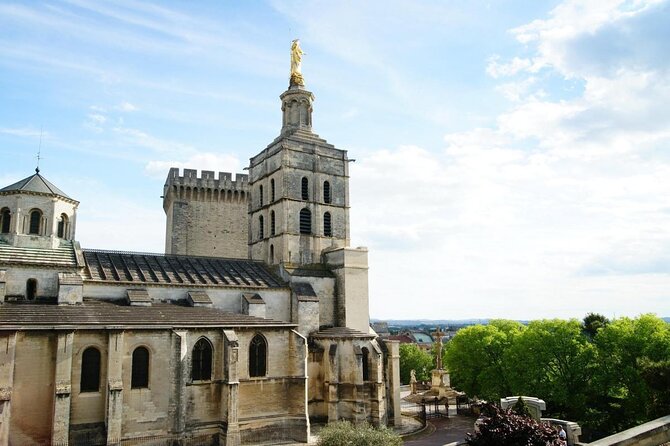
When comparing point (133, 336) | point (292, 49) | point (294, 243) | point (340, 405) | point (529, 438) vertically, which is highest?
point (292, 49)

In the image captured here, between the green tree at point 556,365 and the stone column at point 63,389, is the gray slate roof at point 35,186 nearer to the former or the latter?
the stone column at point 63,389

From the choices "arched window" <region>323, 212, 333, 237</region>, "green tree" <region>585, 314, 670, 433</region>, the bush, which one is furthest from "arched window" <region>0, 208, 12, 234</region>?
"green tree" <region>585, 314, 670, 433</region>

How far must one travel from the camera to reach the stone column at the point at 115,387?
24953 millimetres

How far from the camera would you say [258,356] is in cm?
3114

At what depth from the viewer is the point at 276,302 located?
122 ft

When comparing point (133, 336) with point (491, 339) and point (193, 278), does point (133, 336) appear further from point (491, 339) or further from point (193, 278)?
point (491, 339)

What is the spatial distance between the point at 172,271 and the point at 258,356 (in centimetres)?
891

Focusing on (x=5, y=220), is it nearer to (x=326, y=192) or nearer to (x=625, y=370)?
(x=326, y=192)

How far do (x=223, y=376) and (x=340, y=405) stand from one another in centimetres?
915

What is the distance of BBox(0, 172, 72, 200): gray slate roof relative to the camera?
106 ft

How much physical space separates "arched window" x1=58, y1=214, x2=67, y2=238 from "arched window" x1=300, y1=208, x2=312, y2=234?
16554mm

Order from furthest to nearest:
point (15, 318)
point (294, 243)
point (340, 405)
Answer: point (294, 243)
point (340, 405)
point (15, 318)

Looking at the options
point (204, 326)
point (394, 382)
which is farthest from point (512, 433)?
point (394, 382)

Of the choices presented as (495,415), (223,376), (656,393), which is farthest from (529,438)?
(223,376)
